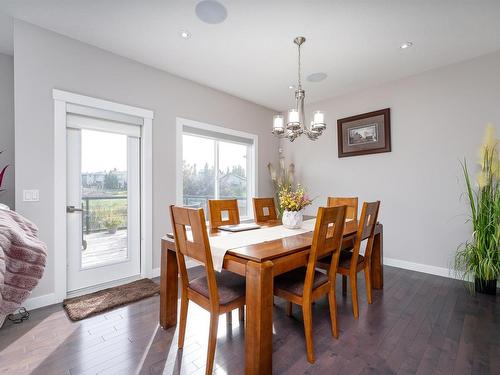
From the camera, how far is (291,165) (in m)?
4.59

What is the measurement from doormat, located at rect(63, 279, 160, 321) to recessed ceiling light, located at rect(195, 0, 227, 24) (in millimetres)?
2758

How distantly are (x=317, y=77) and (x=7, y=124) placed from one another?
377 cm

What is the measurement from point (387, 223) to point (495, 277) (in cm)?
124

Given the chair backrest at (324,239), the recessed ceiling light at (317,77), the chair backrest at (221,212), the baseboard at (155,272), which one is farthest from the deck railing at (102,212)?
the recessed ceiling light at (317,77)

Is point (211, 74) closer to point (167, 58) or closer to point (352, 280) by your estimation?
point (167, 58)

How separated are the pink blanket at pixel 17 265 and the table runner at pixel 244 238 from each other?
0.90 m

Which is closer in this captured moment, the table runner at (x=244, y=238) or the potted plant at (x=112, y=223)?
the table runner at (x=244, y=238)

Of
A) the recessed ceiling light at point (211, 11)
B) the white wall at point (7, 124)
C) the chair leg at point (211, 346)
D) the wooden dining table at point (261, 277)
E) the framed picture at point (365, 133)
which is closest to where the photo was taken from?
the wooden dining table at point (261, 277)

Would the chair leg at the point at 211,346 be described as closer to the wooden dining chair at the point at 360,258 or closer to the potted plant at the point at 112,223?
the wooden dining chair at the point at 360,258

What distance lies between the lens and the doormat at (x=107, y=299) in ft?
7.32

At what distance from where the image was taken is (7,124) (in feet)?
9.00

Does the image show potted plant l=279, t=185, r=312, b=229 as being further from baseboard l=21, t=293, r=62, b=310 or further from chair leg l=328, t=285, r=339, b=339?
baseboard l=21, t=293, r=62, b=310

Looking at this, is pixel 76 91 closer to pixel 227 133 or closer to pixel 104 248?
pixel 104 248

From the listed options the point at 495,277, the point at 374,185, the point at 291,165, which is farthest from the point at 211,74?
the point at 495,277
